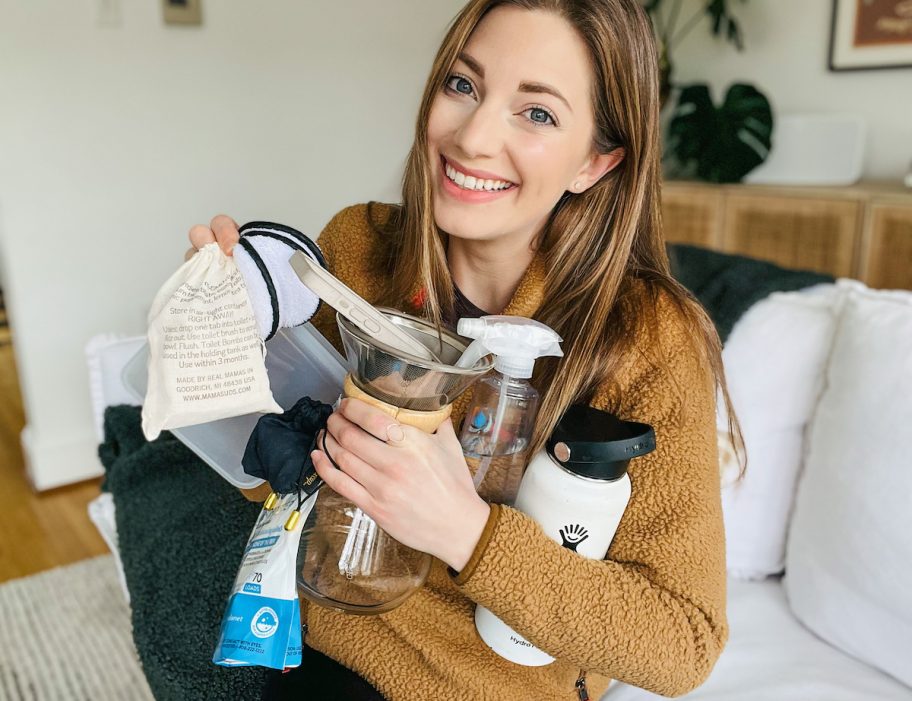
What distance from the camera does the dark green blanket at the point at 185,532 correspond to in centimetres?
92

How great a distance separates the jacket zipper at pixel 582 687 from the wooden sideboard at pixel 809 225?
1.60 m

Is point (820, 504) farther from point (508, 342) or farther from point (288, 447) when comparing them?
point (288, 447)

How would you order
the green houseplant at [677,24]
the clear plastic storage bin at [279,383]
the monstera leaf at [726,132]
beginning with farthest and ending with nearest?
1. the green houseplant at [677,24]
2. the monstera leaf at [726,132]
3. the clear plastic storage bin at [279,383]

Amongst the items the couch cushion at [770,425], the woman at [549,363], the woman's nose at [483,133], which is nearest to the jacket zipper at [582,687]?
the woman at [549,363]

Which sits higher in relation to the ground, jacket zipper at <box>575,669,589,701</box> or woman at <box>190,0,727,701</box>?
Result: woman at <box>190,0,727,701</box>

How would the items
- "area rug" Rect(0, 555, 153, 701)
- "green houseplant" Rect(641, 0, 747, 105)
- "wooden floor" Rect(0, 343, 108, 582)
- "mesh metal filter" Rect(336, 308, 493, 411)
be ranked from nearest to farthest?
"mesh metal filter" Rect(336, 308, 493, 411), "area rug" Rect(0, 555, 153, 701), "wooden floor" Rect(0, 343, 108, 582), "green houseplant" Rect(641, 0, 747, 105)

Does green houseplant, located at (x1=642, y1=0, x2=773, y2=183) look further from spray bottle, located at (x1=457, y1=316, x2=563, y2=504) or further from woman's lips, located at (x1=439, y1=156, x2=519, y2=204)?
spray bottle, located at (x1=457, y1=316, x2=563, y2=504)

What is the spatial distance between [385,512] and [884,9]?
2.58 metres

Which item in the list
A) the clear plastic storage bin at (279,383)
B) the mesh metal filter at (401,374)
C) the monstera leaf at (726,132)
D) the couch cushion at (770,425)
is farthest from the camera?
the monstera leaf at (726,132)

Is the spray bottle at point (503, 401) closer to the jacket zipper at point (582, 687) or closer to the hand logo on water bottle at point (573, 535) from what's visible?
the hand logo on water bottle at point (573, 535)

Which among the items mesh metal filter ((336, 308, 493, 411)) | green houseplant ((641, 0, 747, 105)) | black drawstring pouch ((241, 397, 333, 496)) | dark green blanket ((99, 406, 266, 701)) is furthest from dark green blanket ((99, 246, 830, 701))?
green houseplant ((641, 0, 747, 105))

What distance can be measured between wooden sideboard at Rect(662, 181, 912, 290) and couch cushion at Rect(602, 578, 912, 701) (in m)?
1.33

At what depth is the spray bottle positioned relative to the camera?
2.13ft

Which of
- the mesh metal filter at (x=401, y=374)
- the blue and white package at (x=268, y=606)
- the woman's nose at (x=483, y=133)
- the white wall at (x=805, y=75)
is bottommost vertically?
the blue and white package at (x=268, y=606)
